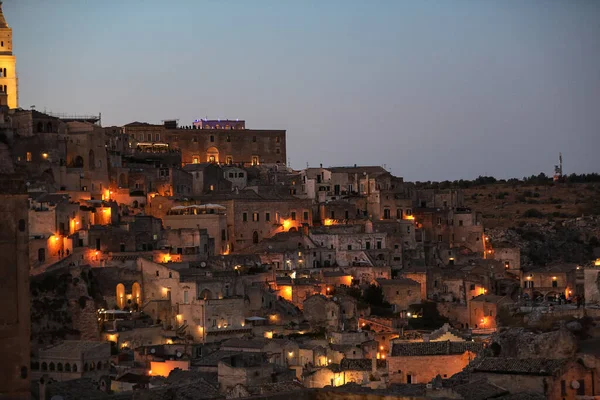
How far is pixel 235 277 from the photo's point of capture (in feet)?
168

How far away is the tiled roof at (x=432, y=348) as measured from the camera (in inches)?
1495

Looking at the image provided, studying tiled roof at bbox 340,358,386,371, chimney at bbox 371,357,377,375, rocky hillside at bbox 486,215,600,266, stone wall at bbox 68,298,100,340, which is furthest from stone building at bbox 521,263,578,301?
stone wall at bbox 68,298,100,340

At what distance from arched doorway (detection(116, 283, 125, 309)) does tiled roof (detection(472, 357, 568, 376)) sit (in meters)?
22.4

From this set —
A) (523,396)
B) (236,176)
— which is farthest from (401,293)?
(523,396)

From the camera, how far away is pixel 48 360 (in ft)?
139

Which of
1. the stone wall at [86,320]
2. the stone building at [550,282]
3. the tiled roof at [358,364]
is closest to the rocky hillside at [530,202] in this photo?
the stone building at [550,282]

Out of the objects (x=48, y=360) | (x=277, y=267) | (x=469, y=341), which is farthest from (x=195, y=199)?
(x=469, y=341)

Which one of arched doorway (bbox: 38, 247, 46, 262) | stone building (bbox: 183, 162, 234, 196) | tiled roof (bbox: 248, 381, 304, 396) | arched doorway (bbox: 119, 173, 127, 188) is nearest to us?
tiled roof (bbox: 248, 381, 304, 396)

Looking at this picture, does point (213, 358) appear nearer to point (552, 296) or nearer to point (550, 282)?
point (552, 296)

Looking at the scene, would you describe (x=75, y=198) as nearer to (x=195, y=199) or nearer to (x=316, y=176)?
(x=195, y=199)

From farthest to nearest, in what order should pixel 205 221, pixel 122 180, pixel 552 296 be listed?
1. pixel 122 180
2. pixel 552 296
3. pixel 205 221

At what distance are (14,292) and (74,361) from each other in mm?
14465

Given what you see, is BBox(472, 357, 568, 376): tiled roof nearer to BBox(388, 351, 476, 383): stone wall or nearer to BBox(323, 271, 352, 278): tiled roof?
BBox(388, 351, 476, 383): stone wall

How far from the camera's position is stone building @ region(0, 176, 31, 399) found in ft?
89.7
